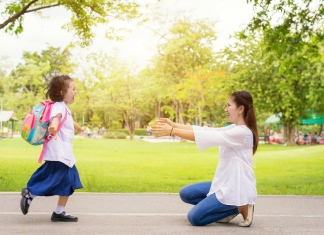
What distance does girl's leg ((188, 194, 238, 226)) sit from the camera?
5500 mm

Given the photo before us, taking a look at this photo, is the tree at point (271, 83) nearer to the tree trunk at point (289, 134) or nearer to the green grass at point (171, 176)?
the tree trunk at point (289, 134)

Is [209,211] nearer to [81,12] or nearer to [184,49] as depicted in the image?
[81,12]

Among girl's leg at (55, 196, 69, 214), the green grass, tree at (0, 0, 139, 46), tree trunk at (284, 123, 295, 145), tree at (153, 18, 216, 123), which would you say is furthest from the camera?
tree at (153, 18, 216, 123)

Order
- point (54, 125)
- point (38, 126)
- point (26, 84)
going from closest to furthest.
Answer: point (54, 125), point (38, 126), point (26, 84)

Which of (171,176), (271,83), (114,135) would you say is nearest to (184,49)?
(271,83)

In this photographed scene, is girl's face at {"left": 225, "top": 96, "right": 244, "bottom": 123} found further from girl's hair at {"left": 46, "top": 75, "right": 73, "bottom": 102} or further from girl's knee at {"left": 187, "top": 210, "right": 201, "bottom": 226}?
girl's hair at {"left": 46, "top": 75, "right": 73, "bottom": 102}

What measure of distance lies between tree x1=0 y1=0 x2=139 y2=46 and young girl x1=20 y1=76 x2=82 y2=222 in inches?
273

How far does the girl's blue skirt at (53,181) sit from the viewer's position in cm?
557

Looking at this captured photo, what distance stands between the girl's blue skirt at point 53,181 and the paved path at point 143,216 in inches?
14.5

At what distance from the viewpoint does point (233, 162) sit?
214 inches

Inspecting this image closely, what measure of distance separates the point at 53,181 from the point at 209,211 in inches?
67.9

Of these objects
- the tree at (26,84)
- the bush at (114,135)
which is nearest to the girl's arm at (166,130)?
the bush at (114,135)

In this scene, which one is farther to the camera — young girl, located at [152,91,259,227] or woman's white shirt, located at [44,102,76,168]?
woman's white shirt, located at [44,102,76,168]

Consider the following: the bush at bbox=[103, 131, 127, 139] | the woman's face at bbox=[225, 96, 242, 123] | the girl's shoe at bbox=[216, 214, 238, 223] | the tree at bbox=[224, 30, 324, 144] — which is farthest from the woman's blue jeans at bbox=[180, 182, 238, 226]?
the bush at bbox=[103, 131, 127, 139]
